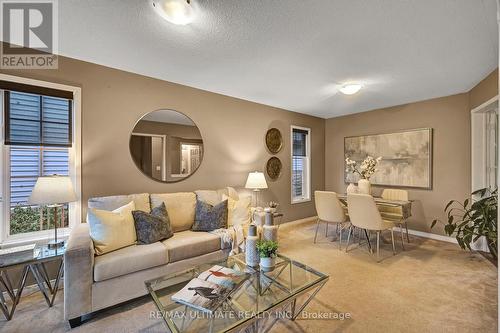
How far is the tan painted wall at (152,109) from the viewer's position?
2654mm

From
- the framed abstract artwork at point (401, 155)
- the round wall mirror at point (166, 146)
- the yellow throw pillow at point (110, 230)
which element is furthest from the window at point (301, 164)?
the yellow throw pillow at point (110, 230)

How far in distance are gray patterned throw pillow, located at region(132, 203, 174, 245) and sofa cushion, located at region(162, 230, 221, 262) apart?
10 centimetres

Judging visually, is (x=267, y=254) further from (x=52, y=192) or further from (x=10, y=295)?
(x=10, y=295)

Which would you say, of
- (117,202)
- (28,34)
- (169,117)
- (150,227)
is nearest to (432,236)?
(150,227)

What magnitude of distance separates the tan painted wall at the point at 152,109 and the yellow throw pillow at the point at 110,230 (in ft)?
2.34

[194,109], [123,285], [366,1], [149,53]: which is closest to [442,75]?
[366,1]

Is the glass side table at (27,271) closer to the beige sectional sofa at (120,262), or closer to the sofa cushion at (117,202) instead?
the beige sectional sofa at (120,262)

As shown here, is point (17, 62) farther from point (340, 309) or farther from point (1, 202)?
point (340, 309)

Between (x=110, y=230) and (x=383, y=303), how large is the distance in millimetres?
2658

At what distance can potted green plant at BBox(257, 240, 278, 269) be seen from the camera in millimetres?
1839

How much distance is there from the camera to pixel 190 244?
2.41 m

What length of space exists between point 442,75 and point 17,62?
5.06m

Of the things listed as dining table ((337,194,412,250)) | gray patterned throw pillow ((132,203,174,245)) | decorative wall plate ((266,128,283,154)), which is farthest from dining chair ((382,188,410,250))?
gray patterned throw pillow ((132,203,174,245))

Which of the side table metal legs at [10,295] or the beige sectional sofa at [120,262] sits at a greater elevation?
the beige sectional sofa at [120,262]
